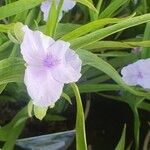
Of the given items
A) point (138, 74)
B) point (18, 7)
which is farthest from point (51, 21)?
point (138, 74)

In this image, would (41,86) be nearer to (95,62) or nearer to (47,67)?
(47,67)

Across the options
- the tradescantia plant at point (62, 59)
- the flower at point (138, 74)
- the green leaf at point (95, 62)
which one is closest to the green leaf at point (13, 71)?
the tradescantia plant at point (62, 59)

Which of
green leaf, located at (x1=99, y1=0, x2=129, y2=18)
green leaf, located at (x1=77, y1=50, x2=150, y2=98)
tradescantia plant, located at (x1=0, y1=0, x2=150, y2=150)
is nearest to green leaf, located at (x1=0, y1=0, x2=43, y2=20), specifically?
tradescantia plant, located at (x1=0, y1=0, x2=150, y2=150)

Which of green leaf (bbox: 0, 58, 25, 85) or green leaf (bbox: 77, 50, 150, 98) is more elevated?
green leaf (bbox: 0, 58, 25, 85)

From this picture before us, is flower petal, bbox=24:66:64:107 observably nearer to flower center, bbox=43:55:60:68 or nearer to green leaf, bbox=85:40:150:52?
flower center, bbox=43:55:60:68

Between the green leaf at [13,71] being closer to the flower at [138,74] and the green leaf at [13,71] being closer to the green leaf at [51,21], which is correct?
the green leaf at [51,21]

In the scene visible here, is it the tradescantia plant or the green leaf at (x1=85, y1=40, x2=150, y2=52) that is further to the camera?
the green leaf at (x1=85, y1=40, x2=150, y2=52)

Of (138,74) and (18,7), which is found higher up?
(18,7)
